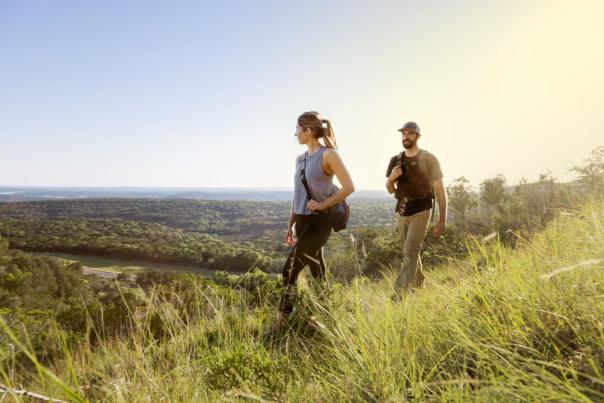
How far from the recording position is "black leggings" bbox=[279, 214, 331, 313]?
3.29m

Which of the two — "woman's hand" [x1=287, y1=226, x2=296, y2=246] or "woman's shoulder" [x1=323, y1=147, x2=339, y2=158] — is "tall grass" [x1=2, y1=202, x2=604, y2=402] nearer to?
"woman's shoulder" [x1=323, y1=147, x2=339, y2=158]

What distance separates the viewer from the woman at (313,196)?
3326 mm

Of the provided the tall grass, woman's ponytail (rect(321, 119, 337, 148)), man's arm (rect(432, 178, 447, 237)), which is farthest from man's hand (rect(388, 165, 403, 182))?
the tall grass

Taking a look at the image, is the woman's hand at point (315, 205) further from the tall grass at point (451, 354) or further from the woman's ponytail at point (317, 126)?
the tall grass at point (451, 354)

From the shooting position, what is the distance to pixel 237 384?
187 centimetres

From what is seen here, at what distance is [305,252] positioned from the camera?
3309 millimetres

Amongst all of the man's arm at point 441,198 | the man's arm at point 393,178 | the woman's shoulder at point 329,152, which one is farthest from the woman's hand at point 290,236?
the man's arm at point 441,198

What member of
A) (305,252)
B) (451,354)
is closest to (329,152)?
(305,252)

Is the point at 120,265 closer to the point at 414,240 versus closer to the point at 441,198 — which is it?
the point at 414,240

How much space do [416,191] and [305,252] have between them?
182 cm

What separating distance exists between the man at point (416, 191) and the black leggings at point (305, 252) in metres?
1.27

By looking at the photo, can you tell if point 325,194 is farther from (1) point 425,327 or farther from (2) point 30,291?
(2) point 30,291

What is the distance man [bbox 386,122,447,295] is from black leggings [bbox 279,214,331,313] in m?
1.27

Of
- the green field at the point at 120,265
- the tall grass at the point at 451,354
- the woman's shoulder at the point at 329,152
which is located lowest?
the green field at the point at 120,265
